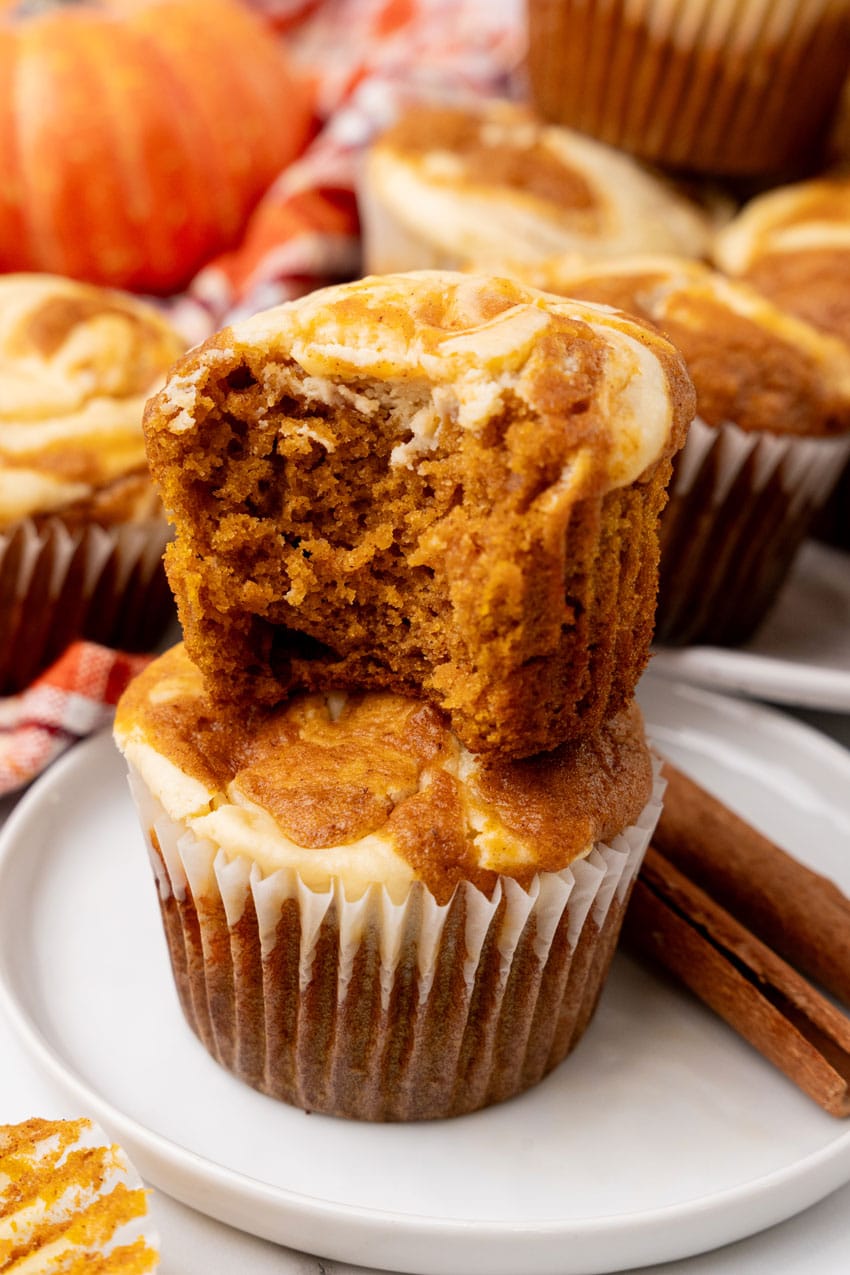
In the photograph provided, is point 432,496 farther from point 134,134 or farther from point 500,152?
point 134,134

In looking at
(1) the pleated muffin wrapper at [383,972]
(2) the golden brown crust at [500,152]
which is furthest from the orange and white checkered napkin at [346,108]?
(1) the pleated muffin wrapper at [383,972]

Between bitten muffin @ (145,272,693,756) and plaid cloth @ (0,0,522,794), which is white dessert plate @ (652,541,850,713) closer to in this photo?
bitten muffin @ (145,272,693,756)

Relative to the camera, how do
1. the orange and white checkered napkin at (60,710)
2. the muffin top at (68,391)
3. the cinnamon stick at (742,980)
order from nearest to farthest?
the cinnamon stick at (742,980)
the orange and white checkered napkin at (60,710)
the muffin top at (68,391)

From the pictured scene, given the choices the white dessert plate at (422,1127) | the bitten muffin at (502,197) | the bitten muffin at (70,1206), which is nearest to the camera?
the bitten muffin at (70,1206)

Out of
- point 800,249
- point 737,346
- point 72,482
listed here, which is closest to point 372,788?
point 72,482

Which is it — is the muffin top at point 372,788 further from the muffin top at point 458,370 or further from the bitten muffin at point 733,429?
the bitten muffin at point 733,429

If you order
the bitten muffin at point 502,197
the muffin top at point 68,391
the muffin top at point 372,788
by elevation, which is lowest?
the muffin top at point 68,391
